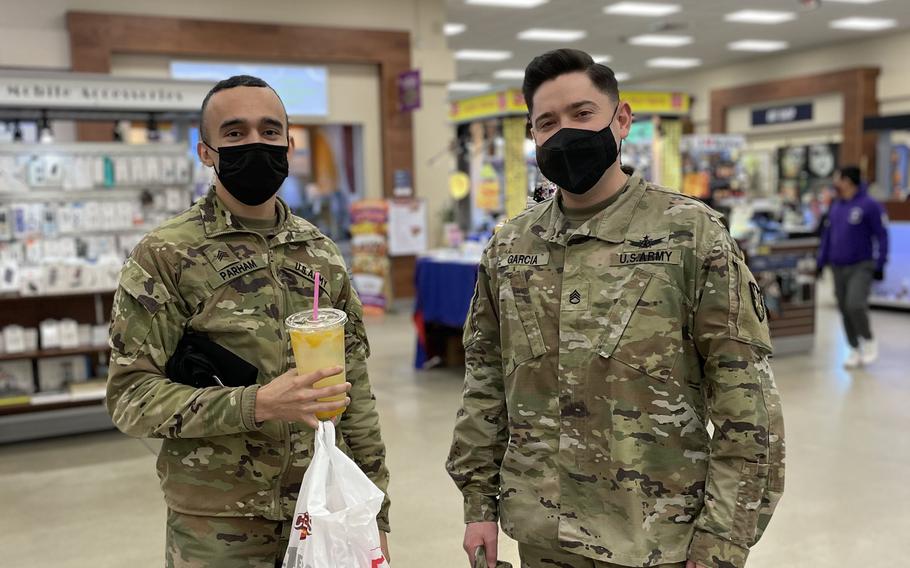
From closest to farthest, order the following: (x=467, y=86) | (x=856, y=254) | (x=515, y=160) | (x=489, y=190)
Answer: (x=856, y=254) → (x=515, y=160) → (x=489, y=190) → (x=467, y=86)

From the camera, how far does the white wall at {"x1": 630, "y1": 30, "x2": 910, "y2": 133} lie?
15555 millimetres

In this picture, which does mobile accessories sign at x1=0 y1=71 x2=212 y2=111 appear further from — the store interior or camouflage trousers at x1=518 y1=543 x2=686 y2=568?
camouflage trousers at x1=518 y1=543 x2=686 y2=568

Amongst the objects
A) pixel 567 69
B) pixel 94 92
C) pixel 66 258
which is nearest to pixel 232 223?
pixel 567 69

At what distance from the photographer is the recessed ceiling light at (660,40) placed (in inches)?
604

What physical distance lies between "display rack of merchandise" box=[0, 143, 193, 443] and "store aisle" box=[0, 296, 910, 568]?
0.30 metres

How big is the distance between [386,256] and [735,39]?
9005 mm

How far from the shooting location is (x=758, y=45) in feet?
54.6

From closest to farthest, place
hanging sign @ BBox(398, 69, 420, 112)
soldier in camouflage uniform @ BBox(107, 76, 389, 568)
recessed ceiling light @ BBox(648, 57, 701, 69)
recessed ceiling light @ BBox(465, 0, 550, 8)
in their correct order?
soldier in camouflage uniform @ BBox(107, 76, 389, 568)
hanging sign @ BBox(398, 69, 420, 112)
recessed ceiling light @ BBox(465, 0, 550, 8)
recessed ceiling light @ BBox(648, 57, 701, 69)

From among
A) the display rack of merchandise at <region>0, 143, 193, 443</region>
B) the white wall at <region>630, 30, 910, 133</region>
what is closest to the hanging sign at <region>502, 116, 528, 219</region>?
the white wall at <region>630, 30, 910, 133</region>

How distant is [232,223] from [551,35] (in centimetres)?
1407

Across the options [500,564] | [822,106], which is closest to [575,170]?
[500,564]

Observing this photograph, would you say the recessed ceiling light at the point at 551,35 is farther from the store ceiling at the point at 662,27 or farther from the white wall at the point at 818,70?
the white wall at the point at 818,70

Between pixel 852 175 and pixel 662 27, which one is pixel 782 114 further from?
pixel 852 175

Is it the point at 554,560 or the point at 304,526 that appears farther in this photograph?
the point at 554,560
